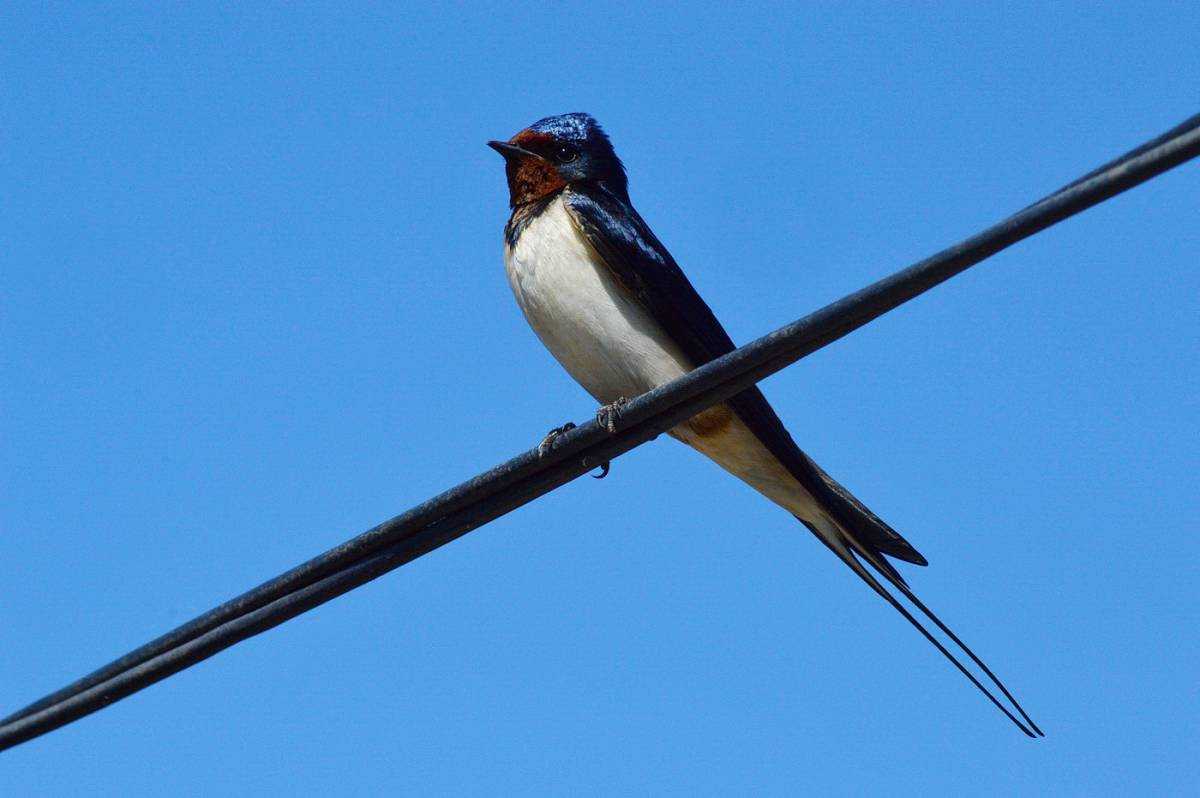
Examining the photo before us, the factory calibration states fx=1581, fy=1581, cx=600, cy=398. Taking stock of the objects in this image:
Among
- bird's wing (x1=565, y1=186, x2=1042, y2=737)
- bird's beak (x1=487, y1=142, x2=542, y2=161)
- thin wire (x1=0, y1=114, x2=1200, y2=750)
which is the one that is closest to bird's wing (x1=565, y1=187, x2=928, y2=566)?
bird's wing (x1=565, y1=186, x2=1042, y2=737)

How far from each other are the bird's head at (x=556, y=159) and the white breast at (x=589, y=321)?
42cm

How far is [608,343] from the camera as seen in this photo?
4242 mm

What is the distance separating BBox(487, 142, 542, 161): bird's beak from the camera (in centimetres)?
488

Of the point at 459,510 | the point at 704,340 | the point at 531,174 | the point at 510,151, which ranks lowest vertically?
the point at 459,510

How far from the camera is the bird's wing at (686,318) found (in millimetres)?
4000

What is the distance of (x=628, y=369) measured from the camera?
4262 mm

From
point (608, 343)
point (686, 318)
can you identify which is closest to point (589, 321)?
point (608, 343)

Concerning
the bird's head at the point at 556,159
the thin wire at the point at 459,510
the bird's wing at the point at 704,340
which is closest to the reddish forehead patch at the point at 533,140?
the bird's head at the point at 556,159

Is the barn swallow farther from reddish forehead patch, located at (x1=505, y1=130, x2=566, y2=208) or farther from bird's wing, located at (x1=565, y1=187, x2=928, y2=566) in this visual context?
reddish forehead patch, located at (x1=505, y1=130, x2=566, y2=208)

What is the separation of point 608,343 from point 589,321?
0.08 m

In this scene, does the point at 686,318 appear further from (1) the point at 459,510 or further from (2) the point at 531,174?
(1) the point at 459,510

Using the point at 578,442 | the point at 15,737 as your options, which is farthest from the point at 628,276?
the point at 15,737

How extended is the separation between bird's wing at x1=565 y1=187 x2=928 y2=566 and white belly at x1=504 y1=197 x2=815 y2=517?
4cm

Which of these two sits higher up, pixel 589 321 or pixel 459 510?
pixel 589 321
